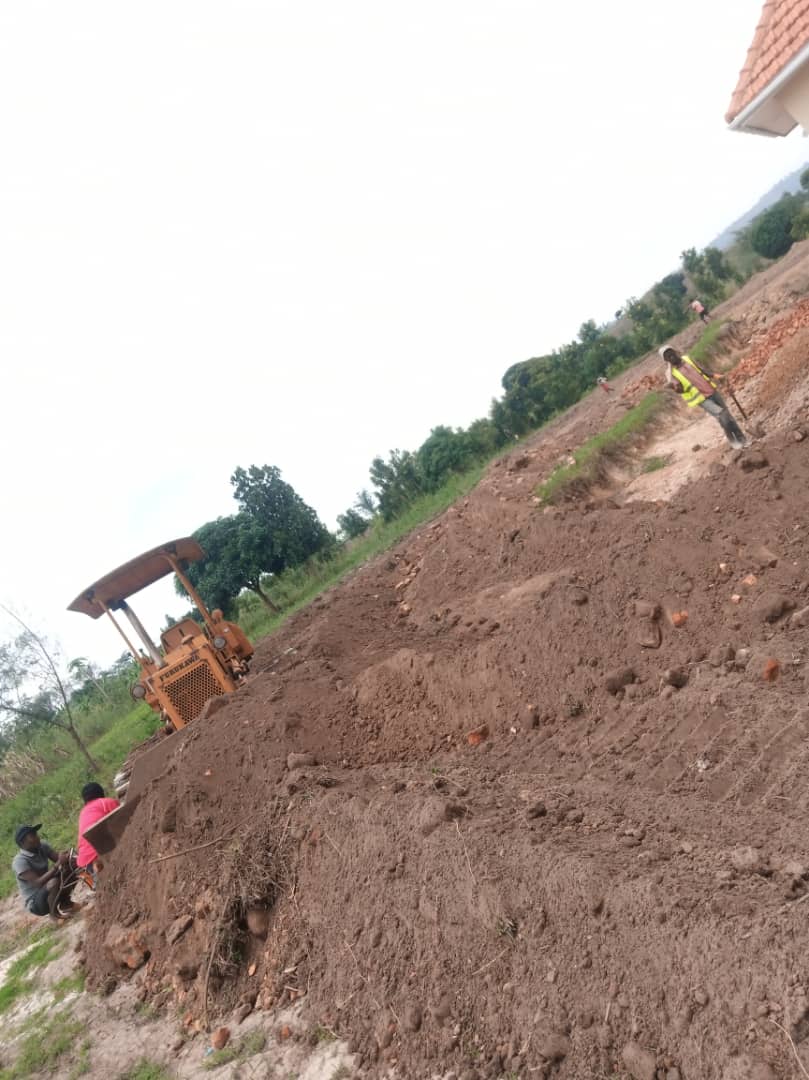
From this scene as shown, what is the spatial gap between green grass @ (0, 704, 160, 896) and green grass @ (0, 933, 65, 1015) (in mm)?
4828

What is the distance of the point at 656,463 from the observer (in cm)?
1257

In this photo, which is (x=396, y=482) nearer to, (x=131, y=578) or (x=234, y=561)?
(x=234, y=561)

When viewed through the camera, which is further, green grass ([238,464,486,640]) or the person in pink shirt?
green grass ([238,464,486,640])

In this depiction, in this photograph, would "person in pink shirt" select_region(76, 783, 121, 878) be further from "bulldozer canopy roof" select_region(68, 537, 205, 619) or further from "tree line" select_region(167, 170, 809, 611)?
"tree line" select_region(167, 170, 809, 611)

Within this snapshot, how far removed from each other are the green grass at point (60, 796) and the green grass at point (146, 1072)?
8.69 meters

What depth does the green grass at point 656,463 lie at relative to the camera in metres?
12.4

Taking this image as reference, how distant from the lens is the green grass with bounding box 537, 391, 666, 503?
12.9 meters

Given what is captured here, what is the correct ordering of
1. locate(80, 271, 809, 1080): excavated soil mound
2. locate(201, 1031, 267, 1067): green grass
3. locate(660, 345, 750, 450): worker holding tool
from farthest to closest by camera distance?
locate(660, 345, 750, 450): worker holding tool < locate(201, 1031, 267, 1067): green grass < locate(80, 271, 809, 1080): excavated soil mound

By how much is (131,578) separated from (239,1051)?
19.2 ft

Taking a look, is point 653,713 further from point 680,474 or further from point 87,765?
point 87,765

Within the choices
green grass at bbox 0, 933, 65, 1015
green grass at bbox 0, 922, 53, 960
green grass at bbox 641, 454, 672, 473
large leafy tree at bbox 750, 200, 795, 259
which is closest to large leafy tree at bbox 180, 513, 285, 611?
green grass at bbox 641, 454, 672, 473

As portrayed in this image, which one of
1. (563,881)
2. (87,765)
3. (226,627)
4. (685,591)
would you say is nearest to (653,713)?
(685,591)

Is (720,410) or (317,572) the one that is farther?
(317,572)

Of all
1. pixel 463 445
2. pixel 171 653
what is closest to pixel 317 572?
pixel 463 445
